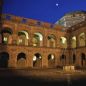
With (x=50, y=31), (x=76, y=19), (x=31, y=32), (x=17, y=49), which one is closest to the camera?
(x=17, y=49)

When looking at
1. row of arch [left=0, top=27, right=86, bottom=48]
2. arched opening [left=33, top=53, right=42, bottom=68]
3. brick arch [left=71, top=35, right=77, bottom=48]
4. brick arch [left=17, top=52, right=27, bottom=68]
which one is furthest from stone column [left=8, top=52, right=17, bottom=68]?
brick arch [left=71, top=35, right=77, bottom=48]

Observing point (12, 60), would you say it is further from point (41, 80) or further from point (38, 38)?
point (41, 80)

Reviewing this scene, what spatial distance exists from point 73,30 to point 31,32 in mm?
8211

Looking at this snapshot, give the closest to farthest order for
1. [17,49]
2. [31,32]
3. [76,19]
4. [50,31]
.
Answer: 1. [17,49]
2. [31,32]
3. [50,31]
4. [76,19]

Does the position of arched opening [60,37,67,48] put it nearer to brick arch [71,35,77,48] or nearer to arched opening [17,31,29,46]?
brick arch [71,35,77,48]

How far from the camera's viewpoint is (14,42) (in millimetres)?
25953

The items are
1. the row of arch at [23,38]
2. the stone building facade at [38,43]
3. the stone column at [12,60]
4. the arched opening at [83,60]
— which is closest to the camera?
the stone column at [12,60]

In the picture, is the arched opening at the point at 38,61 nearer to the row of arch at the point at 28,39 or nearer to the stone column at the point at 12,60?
the row of arch at the point at 28,39

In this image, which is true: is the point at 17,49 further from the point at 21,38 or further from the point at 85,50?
the point at 85,50

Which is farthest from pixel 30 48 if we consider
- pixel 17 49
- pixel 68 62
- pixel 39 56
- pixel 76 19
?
pixel 76 19

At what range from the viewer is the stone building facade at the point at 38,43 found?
25.8 m

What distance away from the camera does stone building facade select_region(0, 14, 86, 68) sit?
2578 centimetres

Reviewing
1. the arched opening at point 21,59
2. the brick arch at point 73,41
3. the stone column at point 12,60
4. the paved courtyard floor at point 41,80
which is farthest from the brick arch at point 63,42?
the paved courtyard floor at point 41,80

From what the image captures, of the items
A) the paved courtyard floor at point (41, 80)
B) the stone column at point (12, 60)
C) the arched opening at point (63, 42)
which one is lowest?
the paved courtyard floor at point (41, 80)
